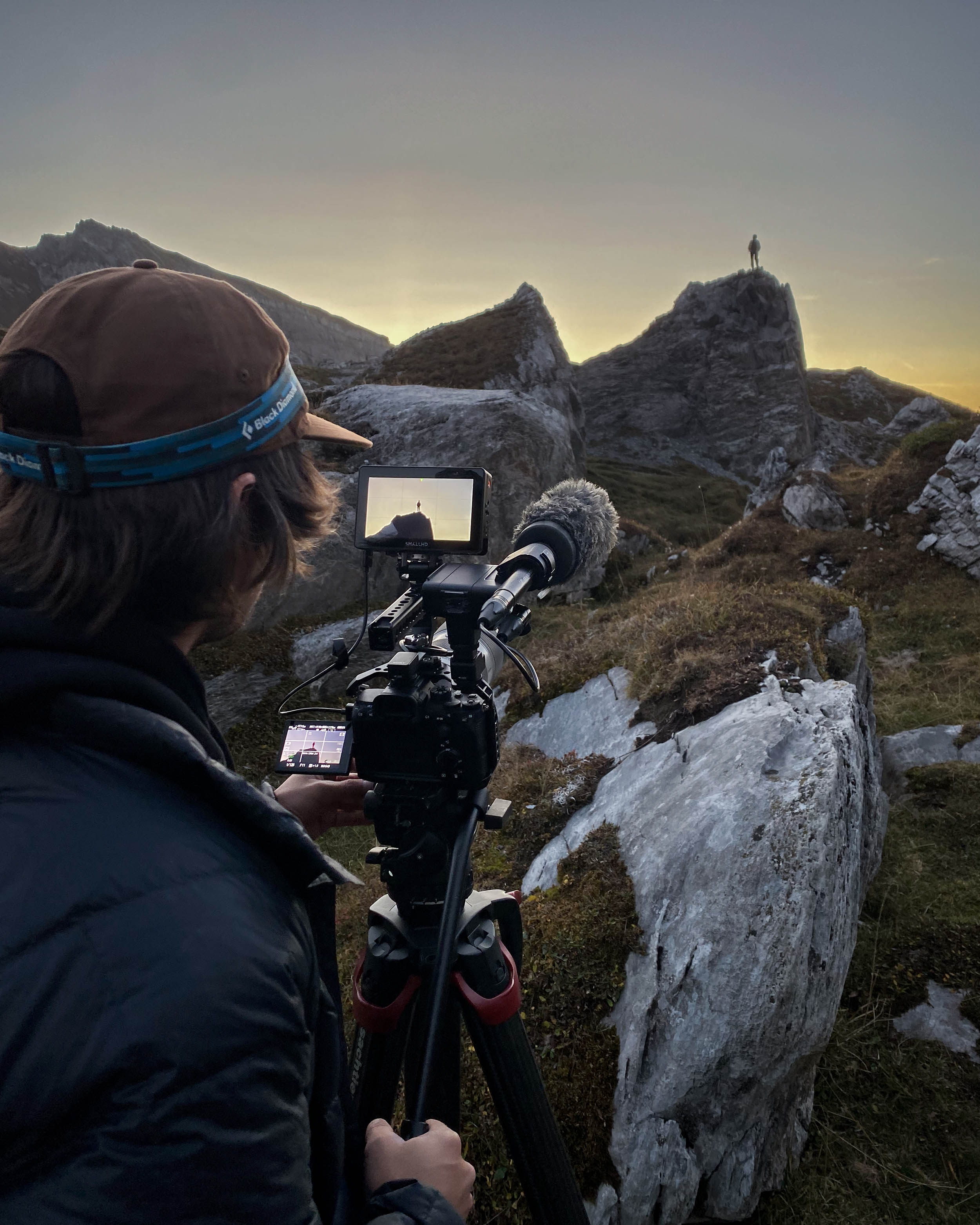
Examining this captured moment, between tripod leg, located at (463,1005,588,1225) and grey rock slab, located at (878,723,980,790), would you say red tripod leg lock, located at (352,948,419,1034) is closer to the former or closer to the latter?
tripod leg, located at (463,1005,588,1225)

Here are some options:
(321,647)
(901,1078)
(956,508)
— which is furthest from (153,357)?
(956,508)

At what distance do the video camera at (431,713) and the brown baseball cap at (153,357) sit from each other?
78 centimetres

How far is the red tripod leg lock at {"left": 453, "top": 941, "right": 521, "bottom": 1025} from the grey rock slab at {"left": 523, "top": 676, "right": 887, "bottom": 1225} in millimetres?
1551

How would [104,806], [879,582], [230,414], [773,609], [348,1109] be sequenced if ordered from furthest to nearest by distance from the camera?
[879,582], [773,609], [348,1109], [230,414], [104,806]

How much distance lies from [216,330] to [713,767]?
3.79 meters

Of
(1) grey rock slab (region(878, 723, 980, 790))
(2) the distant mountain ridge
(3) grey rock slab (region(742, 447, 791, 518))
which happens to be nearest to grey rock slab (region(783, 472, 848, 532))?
(3) grey rock slab (region(742, 447, 791, 518))

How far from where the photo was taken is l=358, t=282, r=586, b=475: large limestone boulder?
66.2ft

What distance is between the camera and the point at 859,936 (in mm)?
4871

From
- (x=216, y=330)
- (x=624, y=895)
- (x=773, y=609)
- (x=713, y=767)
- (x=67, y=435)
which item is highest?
(x=216, y=330)

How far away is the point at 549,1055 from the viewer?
3.60 metres

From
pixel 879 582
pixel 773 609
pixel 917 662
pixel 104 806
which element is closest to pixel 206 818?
pixel 104 806

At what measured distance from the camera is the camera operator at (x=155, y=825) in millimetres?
1006

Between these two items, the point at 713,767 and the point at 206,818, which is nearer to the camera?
the point at 206,818

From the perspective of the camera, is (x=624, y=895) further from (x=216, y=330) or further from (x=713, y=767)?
(x=216, y=330)
